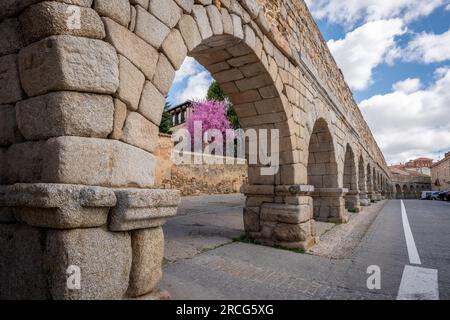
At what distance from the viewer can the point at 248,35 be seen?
11.3 ft

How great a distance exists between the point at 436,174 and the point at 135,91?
189ft

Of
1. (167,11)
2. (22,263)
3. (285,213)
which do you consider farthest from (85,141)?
(285,213)

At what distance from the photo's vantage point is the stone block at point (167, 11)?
204 cm

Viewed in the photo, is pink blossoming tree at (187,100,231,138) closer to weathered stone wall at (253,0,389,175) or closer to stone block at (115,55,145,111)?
weathered stone wall at (253,0,389,175)

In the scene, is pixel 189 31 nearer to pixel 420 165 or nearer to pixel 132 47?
pixel 132 47

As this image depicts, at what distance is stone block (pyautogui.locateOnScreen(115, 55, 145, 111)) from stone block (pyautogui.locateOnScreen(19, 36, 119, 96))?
0.04 m

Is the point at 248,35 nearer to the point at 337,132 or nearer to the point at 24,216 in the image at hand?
the point at 24,216

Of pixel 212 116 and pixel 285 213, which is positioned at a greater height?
pixel 212 116

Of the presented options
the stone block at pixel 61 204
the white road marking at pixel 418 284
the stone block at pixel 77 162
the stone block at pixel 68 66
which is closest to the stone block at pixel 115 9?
the stone block at pixel 68 66

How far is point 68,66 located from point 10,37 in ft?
1.94

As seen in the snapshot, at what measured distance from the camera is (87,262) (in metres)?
1.45

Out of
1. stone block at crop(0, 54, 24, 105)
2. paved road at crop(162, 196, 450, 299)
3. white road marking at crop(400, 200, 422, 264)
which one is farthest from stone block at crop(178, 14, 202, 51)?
white road marking at crop(400, 200, 422, 264)

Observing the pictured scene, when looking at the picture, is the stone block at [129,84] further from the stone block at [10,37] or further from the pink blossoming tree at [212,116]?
the pink blossoming tree at [212,116]
